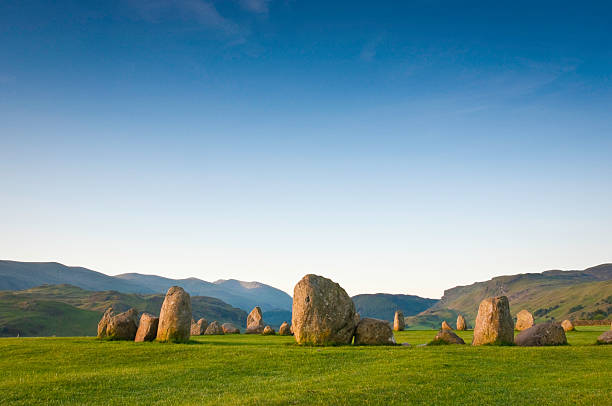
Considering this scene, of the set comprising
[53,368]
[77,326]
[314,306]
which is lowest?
[77,326]

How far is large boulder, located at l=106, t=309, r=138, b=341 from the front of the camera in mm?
31711

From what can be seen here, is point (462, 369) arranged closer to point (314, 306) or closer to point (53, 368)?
point (314, 306)

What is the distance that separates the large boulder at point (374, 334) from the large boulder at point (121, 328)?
1662 centimetres

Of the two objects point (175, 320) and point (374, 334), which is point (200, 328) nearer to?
point (175, 320)

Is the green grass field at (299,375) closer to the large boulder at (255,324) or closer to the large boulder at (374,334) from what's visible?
the large boulder at (374,334)

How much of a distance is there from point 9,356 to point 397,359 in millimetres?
20233

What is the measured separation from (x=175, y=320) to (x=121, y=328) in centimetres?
528

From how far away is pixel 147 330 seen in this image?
30.7m

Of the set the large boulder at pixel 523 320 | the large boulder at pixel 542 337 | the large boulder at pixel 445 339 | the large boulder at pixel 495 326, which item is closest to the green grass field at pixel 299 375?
the large boulder at pixel 542 337

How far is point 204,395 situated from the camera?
14789 mm

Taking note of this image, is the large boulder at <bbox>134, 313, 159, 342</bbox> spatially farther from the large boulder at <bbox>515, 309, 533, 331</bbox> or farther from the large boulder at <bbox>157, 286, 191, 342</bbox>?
the large boulder at <bbox>515, 309, 533, 331</bbox>

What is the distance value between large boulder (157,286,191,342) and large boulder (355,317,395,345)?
11855mm

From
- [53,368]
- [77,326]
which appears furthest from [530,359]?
[77,326]

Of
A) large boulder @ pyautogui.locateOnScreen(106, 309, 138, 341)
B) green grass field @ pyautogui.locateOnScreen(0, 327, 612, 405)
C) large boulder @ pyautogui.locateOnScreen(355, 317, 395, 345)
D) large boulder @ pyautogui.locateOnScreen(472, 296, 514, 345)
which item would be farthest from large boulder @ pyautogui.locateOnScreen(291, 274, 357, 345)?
large boulder @ pyautogui.locateOnScreen(106, 309, 138, 341)
